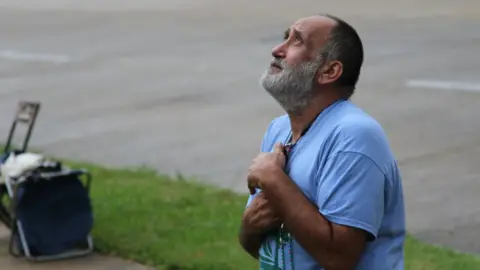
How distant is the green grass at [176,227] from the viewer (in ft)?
19.3

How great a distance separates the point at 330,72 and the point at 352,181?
33cm

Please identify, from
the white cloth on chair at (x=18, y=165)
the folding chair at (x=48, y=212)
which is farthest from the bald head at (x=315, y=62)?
the white cloth on chair at (x=18, y=165)

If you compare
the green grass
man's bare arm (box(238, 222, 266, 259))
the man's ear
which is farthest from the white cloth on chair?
the man's ear

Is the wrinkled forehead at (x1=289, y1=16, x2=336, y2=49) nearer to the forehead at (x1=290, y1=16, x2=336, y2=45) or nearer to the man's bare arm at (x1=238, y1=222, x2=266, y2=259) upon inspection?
the forehead at (x1=290, y1=16, x2=336, y2=45)

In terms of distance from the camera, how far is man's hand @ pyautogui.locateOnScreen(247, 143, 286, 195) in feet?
9.06

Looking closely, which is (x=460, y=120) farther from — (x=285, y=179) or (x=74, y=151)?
(x=285, y=179)

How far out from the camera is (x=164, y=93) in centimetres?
1244

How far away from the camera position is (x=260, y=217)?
2.89 m

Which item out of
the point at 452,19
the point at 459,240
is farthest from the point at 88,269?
the point at 452,19

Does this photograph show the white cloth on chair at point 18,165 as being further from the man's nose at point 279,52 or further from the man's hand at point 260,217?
the man's nose at point 279,52

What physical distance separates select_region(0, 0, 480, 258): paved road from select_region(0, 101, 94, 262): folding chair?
2.06 m

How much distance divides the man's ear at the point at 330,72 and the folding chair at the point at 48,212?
3532 millimetres

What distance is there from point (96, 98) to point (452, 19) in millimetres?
7529

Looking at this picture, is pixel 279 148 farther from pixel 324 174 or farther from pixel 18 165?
pixel 18 165
